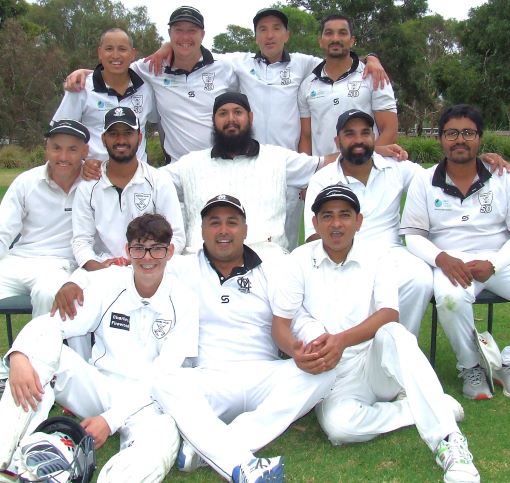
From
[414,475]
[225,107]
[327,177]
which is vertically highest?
[225,107]

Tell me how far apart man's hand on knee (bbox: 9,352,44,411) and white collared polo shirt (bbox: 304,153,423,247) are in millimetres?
2558

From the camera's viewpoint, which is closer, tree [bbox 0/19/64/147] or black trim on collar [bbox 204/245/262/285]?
black trim on collar [bbox 204/245/262/285]

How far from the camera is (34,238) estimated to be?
218 inches

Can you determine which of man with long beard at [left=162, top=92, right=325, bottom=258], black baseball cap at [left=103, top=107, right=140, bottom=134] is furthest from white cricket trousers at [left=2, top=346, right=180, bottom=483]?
black baseball cap at [left=103, top=107, right=140, bottom=134]

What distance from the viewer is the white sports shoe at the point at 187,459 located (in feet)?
12.2

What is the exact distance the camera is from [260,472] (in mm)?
3297

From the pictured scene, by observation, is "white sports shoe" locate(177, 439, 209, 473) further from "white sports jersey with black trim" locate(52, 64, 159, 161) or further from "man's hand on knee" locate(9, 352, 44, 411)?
"white sports jersey with black trim" locate(52, 64, 159, 161)

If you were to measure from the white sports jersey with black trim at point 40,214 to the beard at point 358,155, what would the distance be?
2220 mm

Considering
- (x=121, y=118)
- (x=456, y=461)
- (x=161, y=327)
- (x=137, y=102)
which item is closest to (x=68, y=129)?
(x=121, y=118)

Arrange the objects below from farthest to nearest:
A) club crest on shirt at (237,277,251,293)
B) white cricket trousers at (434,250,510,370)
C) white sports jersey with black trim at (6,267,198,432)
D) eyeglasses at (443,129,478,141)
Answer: eyeglasses at (443,129,478,141) < white cricket trousers at (434,250,510,370) < club crest on shirt at (237,277,251,293) < white sports jersey with black trim at (6,267,198,432)

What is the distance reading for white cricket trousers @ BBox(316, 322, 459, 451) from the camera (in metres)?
3.60

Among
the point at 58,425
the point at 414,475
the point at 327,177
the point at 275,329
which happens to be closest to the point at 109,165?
the point at 327,177

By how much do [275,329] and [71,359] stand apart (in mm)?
1252

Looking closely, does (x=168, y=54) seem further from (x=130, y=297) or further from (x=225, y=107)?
(x=130, y=297)
